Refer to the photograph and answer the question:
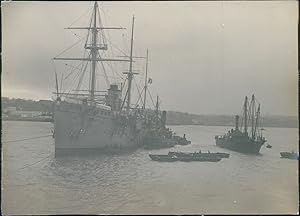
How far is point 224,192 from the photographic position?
645 centimetres

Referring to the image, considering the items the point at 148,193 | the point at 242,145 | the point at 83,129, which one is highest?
the point at 83,129

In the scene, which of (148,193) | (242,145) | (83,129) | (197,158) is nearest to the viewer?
(148,193)

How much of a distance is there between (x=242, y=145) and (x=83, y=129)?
305 inches

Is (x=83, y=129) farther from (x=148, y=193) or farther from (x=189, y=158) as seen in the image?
(x=148, y=193)

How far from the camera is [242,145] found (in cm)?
A: 1723

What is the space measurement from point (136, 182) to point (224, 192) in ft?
7.09

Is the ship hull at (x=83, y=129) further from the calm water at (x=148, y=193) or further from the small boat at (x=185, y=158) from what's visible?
the calm water at (x=148, y=193)

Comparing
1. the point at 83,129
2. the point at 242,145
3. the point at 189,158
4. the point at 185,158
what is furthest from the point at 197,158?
the point at 242,145

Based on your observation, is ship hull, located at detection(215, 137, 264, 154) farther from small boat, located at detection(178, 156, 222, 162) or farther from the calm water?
the calm water

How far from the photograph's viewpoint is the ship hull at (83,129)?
12766mm

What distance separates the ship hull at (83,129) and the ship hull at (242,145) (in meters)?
4.67

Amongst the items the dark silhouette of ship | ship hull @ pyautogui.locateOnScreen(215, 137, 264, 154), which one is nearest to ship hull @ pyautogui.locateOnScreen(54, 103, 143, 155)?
the dark silhouette of ship

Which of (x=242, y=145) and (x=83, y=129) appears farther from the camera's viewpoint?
(x=242, y=145)

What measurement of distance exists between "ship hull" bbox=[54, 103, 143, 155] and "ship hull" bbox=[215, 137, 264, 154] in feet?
15.3
